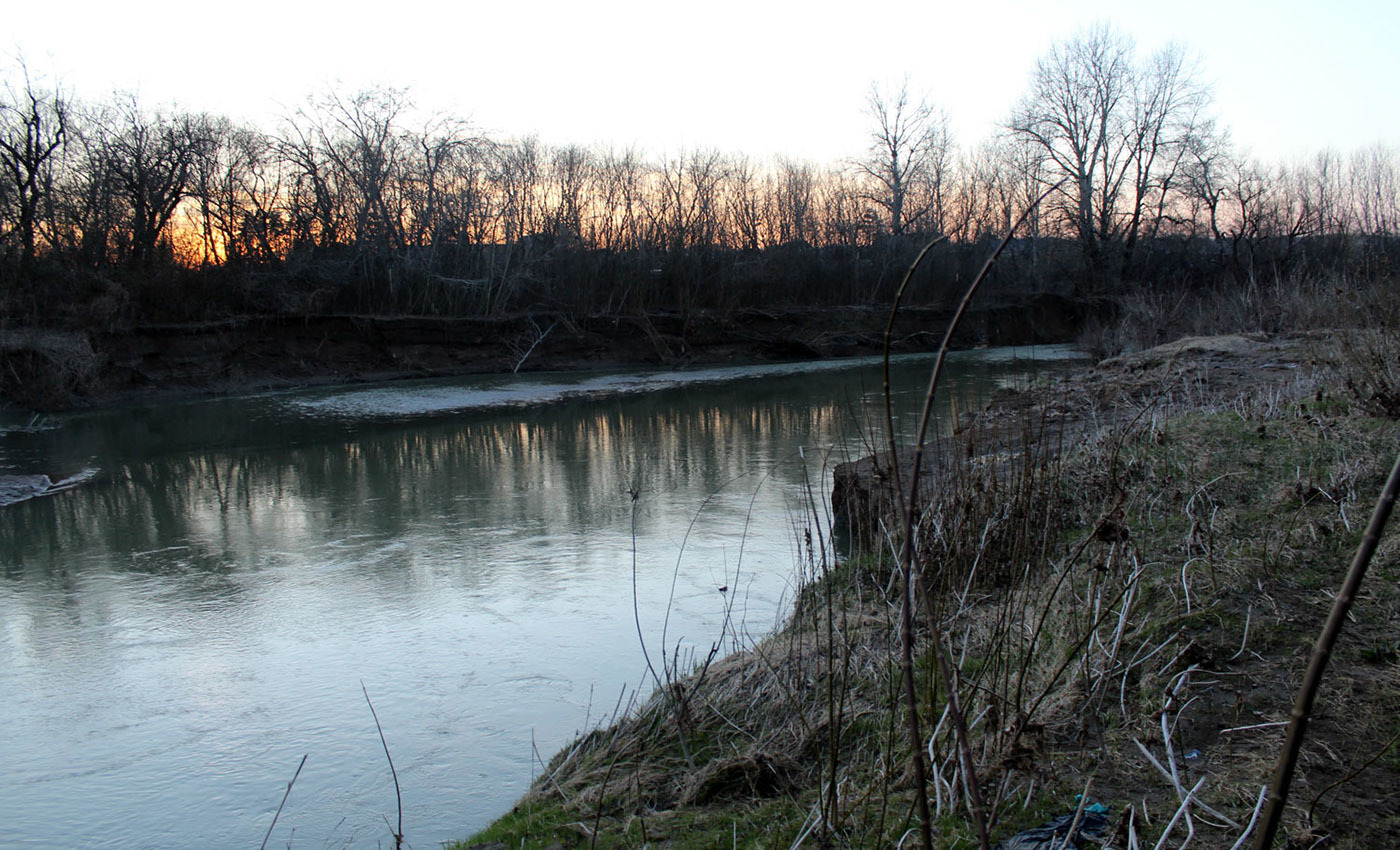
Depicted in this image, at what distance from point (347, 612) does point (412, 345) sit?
24.8 meters

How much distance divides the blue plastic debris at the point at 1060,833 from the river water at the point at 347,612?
146 cm

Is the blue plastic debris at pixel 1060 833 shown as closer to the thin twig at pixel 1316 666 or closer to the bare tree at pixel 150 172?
the thin twig at pixel 1316 666

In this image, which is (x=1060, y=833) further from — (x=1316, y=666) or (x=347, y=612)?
(x=347, y=612)

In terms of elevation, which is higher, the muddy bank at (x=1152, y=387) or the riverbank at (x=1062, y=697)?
the muddy bank at (x=1152, y=387)

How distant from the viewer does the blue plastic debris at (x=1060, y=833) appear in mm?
2441

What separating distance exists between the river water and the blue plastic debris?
4.79 ft

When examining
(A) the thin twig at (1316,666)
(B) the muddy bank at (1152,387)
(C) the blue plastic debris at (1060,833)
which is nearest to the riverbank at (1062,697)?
(C) the blue plastic debris at (1060,833)

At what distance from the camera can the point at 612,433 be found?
16.2m

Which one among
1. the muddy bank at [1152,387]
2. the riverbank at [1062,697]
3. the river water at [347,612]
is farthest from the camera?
the muddy bank at [1152,387]

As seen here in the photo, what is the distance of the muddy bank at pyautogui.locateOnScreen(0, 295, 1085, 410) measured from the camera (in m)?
21.7

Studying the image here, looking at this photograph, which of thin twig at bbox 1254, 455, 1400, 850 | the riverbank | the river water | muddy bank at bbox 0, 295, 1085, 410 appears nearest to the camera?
thin twig at bbox 1254, 455, 1400, 850

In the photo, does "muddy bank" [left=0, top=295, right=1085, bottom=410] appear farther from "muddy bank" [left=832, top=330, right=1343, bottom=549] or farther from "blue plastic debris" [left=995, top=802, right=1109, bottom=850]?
"blue plastic debris" [left=995, top=802, right=1109, bottom=850]

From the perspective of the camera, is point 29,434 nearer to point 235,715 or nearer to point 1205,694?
point 235,715

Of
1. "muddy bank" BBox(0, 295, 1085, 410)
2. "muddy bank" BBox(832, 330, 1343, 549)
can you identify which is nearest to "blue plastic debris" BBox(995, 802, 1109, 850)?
"muddy bank" BBox(832, 330, 1343, 549)
